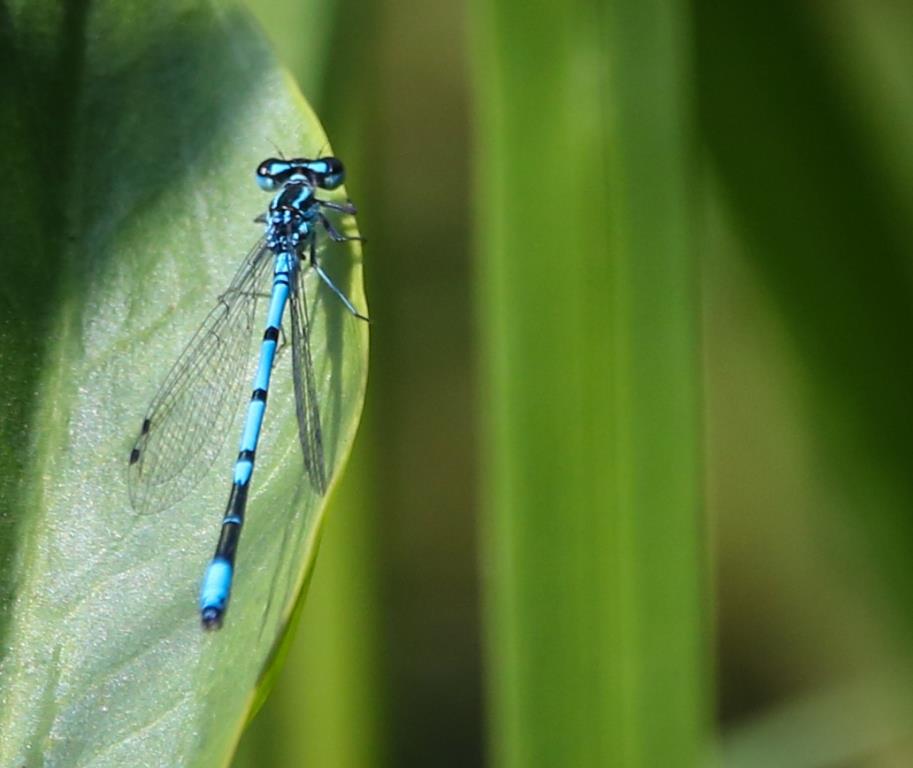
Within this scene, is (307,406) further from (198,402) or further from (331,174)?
(331,174)

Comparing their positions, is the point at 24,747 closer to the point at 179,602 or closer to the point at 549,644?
the point at 179,602

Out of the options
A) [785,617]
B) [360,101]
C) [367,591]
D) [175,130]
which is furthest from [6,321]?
[785,617]

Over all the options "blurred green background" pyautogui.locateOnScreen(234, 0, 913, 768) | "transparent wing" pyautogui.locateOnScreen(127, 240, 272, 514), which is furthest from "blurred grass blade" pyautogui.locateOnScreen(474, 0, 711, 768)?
"transparent wing" pyautogui.locateOnScreen(127, 240, 272, 514)

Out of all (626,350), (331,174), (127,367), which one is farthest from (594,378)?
(127,367)

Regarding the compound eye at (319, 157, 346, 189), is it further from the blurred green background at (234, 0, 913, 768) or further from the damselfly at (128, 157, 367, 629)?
the blurred green background at (234, 0, 913, 768)

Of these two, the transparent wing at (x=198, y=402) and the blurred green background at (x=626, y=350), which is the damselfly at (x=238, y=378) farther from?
the blurred green background at (x=626, y=350)

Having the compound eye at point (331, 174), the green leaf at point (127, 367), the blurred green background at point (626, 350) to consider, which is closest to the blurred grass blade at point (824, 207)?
the blurred green background at point (626, 350)
